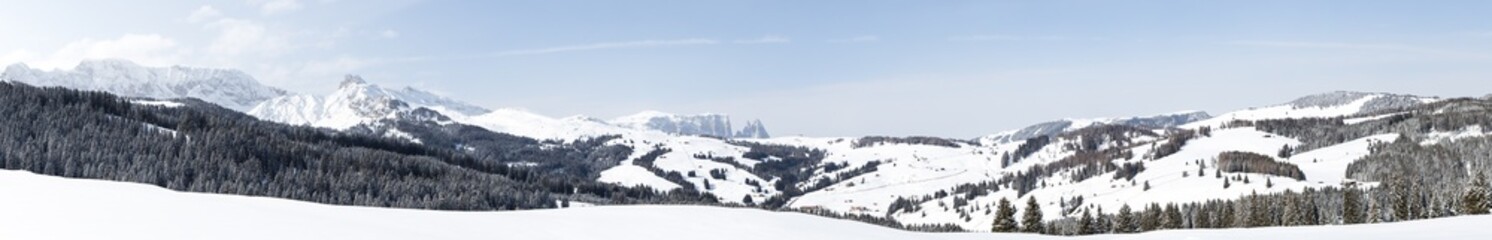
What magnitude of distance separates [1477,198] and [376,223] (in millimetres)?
112519

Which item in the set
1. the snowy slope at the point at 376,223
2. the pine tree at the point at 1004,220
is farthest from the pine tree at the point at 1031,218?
the snowy slope at the point at 376,223

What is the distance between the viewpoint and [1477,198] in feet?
313

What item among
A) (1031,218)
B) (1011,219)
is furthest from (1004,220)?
(1031,218)

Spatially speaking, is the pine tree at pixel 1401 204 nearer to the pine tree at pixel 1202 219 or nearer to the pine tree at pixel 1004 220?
the pine tree at pixel 1202 219

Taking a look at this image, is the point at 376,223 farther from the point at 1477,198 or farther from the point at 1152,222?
the point at 1152,222

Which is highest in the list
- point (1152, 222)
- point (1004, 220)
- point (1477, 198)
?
point (1477, 198)

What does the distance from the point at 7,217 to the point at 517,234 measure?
36.4 feet

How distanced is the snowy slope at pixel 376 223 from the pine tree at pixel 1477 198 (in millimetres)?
75886

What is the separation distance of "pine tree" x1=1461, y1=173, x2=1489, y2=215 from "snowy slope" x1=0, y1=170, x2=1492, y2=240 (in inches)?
2988

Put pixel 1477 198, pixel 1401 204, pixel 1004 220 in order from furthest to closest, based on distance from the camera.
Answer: pixel 1401 204, pixel 1477 198, pixel 1004 220

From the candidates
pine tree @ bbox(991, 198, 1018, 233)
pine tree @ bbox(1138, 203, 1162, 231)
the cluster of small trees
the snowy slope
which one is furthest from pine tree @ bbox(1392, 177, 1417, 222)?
the snowy slope

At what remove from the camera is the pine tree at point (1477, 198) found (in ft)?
308

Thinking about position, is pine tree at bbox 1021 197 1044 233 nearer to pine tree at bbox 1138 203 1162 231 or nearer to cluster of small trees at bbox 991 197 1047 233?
cluster of small trees at bbox 991 197 1047 233

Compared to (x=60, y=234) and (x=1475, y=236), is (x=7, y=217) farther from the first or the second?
A: (x=1475, y=236)
